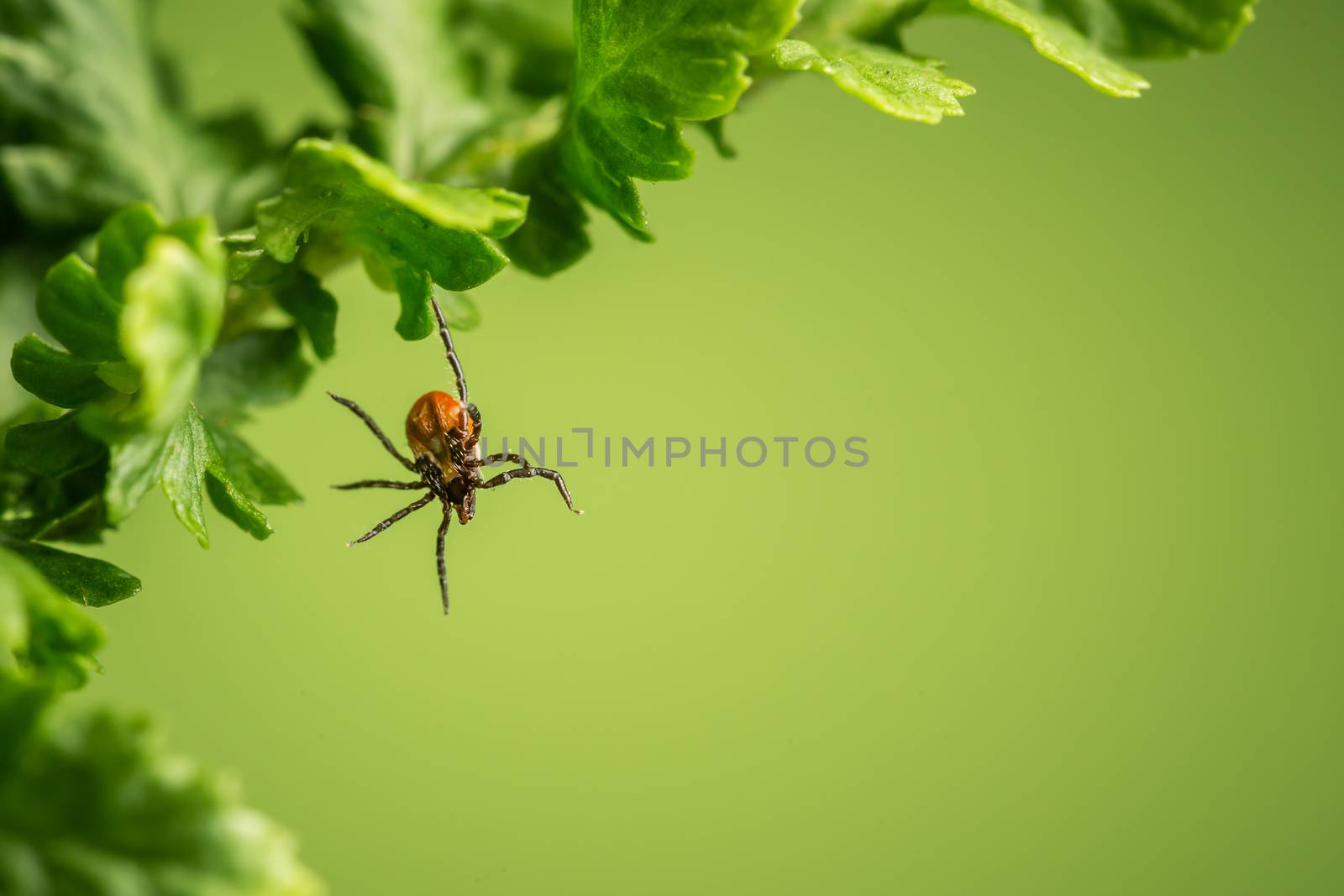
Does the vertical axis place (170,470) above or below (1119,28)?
below

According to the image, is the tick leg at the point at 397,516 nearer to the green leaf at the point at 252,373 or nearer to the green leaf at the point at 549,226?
the green leaf at the point at 252,373

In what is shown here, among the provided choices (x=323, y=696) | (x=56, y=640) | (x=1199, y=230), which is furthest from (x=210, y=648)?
(x=1199, y=230)

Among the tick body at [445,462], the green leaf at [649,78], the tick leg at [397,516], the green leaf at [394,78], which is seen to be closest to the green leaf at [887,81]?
the green leaf at [649,78]

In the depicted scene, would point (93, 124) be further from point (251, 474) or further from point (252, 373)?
point (251, 474)

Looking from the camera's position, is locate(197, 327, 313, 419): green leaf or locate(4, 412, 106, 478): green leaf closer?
locate(4, 412, 106, 478): green leaf

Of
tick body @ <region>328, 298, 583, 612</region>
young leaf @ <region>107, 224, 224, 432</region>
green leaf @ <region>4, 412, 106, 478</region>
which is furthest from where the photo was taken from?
tick body @ <region>328, 298, 583, 612</region>

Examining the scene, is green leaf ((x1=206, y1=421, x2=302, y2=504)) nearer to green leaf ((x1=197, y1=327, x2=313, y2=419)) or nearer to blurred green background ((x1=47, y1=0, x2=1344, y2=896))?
green leaf ((x1=197, y1=327, x2=313, y2=419))

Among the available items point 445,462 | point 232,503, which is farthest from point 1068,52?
point 445,462

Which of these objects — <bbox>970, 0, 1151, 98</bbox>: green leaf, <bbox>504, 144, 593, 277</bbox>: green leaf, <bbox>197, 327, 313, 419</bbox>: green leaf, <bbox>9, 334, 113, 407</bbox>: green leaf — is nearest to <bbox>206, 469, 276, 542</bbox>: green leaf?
<bbox>9, 334, 113, 407</bbox>: green leaf
